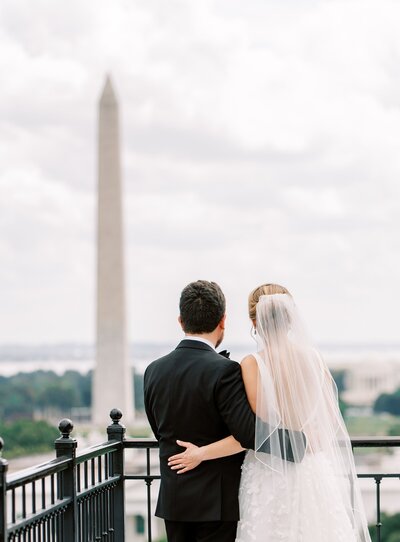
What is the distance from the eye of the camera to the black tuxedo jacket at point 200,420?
5.21 metres

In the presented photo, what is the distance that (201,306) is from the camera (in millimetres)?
5262

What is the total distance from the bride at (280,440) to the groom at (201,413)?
0.19ft

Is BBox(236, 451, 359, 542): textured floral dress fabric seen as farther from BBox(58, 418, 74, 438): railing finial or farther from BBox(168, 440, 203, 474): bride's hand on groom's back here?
BBox(58, 418, 74, 438): railing finial

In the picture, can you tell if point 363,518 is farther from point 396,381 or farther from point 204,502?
point 396,381

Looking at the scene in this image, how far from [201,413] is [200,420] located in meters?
0.04

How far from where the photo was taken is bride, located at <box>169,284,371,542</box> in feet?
17.2

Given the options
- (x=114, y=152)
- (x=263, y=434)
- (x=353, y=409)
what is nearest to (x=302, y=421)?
(x=263, y=434)

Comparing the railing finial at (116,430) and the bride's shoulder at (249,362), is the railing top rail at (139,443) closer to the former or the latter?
the railing finial at (116,430)

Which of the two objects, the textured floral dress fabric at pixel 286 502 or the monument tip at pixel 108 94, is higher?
the monument tip at pixel 108 94

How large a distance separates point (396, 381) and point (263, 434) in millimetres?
137431

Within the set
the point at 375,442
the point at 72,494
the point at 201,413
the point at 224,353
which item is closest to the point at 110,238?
the point at 375,442

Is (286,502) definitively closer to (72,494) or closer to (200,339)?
(200,339)

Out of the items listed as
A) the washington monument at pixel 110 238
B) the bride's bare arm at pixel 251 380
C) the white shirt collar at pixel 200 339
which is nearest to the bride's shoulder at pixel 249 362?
the bride's bare arm at pixel 251 380

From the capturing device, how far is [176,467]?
5.33 m
